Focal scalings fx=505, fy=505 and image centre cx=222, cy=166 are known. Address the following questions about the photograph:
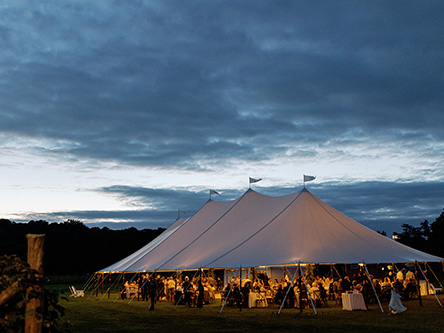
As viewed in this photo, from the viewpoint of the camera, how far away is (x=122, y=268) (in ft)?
69.7

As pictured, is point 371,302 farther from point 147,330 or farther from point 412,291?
point 147,330

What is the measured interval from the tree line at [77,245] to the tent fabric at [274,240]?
109 feet

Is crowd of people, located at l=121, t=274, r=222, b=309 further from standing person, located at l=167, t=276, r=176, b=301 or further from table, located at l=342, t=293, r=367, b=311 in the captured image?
table, located at l=342, t=293, r=367, b=311

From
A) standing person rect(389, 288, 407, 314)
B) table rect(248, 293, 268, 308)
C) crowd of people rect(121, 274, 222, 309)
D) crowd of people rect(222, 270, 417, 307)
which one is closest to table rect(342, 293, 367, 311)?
crowd of people rect(222, 270, 417, 307)

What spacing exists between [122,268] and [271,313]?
8823 mm

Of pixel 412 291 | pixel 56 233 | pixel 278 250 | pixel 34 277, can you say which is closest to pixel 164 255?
pixel 278 250

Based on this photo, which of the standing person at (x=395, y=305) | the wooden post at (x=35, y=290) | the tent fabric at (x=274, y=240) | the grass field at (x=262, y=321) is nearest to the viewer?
the wooden post at (x=35, y=290)

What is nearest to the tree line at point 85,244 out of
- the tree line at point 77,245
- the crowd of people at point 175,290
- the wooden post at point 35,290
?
the tree line at point 77,245

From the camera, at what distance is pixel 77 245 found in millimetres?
55344

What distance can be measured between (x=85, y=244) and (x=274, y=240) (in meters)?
43.7

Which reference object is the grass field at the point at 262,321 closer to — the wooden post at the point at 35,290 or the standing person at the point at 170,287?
the standing person at the point at 170,287

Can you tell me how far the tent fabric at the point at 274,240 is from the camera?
1505 cm

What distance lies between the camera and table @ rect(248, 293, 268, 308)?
663 inches

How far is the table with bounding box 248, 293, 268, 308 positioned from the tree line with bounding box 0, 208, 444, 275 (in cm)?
3300
